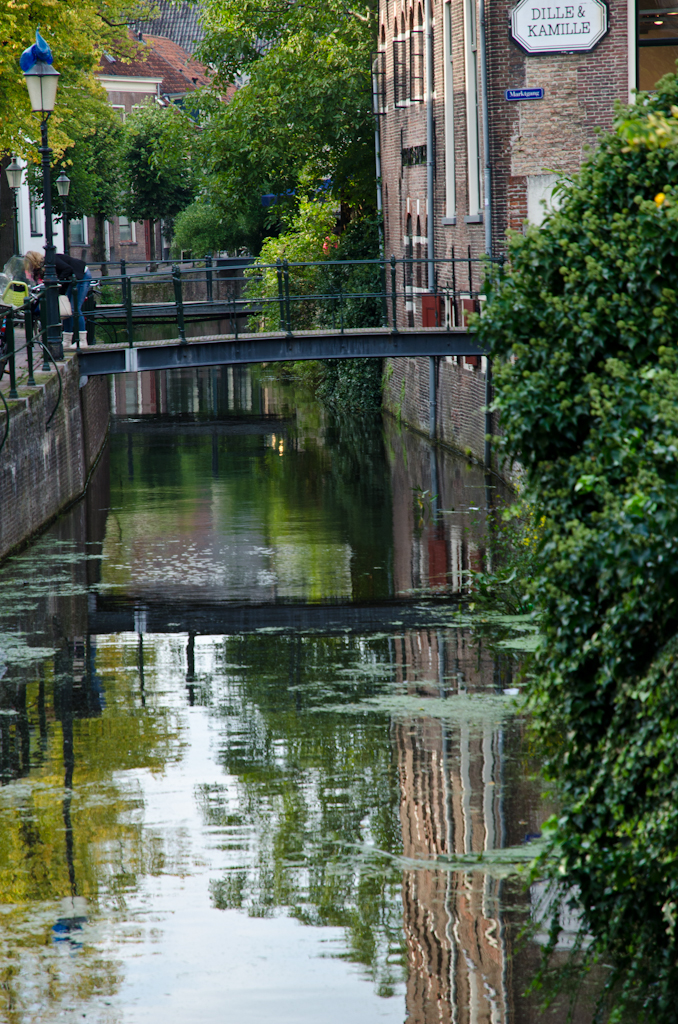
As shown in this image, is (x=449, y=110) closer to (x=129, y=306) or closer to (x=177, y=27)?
(x=129, y=306)

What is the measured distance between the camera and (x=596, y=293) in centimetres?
523

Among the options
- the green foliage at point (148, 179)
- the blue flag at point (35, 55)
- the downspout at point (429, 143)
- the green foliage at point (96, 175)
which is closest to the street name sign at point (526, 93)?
the downspout at point (429, 143)

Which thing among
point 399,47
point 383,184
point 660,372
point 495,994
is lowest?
point 495,994

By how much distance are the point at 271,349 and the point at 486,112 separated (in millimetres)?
4867

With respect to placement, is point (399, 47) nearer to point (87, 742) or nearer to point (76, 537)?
point (76, 537)

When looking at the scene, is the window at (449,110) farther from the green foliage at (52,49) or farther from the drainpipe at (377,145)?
the drainpipe at (377,145)

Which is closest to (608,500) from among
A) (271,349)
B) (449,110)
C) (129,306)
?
(129,306)

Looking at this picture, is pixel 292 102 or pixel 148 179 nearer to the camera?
pixel 292 102

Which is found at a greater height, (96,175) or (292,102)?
(96,175)

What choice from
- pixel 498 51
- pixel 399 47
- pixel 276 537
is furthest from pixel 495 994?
pixel 399 47

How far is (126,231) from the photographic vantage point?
71.4 meters

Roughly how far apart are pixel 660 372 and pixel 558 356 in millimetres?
545

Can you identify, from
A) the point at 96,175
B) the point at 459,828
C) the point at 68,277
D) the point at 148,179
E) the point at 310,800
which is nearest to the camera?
the point at 459,828

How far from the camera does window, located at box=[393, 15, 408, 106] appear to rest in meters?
27.8
